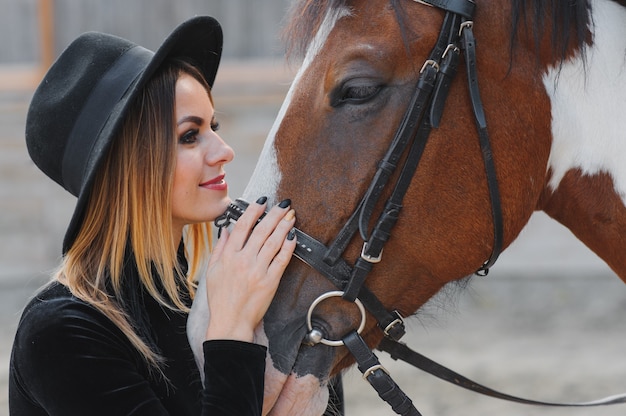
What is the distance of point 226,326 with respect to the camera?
1671mm

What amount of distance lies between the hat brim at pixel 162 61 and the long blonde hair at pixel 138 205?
52 millimetres

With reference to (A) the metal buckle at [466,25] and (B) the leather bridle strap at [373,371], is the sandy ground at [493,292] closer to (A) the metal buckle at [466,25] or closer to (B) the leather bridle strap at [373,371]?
(B) the leather bridle strap at [373,371]

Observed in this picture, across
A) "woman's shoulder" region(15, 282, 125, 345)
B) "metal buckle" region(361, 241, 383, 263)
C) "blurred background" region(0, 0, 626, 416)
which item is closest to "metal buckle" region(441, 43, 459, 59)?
"metal buckle" region(361, 241, 383, 263)

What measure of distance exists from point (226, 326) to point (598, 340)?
173 inches

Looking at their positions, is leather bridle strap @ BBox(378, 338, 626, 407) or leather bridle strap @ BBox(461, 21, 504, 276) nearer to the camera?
leather bridle strap @ BBox(461, 21, 504, 276)

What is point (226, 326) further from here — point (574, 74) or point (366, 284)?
point (574, 74)

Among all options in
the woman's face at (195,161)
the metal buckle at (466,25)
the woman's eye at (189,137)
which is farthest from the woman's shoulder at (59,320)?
the metal buckle at (466,25)

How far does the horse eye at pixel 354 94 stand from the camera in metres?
1.70

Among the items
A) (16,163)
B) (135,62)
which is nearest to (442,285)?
(135,62)

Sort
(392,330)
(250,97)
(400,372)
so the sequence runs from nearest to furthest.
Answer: (392,330), (400,372), (250,97)

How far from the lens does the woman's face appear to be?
190 centimetres

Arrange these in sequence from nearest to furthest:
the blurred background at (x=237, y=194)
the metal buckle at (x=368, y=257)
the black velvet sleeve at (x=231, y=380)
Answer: the black velvet sleeve at (x=231, y=380), the metal buckle at (x=368, y=257), the blurred background at (x=237, y=194)

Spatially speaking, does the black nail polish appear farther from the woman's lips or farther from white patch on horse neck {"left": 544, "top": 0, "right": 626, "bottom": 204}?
white patch on horse neck {"left": 544, "top": 0, "right": 626, "bottom": 204}

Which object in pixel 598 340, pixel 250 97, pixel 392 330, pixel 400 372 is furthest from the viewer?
pixel 250 97
